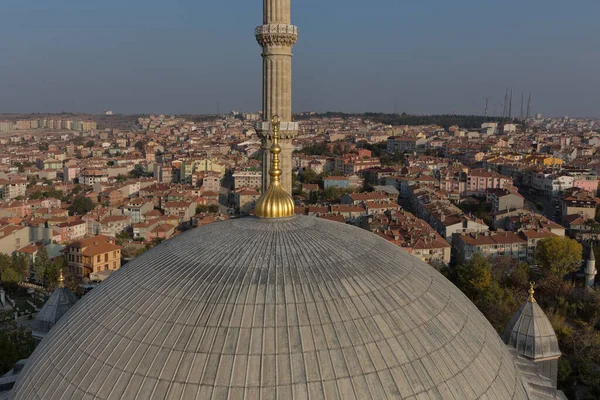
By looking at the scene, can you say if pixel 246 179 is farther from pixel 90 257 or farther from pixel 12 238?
pixel 90 257

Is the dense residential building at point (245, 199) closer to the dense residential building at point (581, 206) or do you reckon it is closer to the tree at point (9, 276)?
the tree at point (9, 276)

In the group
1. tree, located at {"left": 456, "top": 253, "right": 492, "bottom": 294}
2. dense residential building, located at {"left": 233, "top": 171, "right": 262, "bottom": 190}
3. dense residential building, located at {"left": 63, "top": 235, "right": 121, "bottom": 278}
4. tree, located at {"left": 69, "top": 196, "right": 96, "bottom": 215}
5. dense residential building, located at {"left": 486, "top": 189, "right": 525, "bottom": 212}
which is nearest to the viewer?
tree, located at {"left": 456, "top": 253, "right": 492, "bottom": 294}

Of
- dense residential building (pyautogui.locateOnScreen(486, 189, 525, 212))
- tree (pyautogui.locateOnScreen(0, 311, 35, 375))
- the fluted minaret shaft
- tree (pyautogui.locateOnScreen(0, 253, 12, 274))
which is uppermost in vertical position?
the fluted minaret shaft

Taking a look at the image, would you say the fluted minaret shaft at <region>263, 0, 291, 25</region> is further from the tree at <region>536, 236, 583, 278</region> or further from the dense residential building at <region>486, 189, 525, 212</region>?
the dense residential building at <region>486, 189, 525, 212</region>

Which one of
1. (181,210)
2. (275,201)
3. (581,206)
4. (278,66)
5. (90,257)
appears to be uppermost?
(278,66)

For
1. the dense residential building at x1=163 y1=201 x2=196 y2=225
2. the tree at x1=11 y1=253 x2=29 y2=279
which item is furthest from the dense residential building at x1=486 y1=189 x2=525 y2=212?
the tree at x1=11 y1=253 x2=29 y2=279

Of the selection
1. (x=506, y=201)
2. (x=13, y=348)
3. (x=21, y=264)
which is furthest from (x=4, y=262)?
(x=506, y=201)

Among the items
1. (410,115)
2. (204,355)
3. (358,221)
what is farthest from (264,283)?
(410,115)

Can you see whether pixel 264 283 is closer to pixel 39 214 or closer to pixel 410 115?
pixel 39 214

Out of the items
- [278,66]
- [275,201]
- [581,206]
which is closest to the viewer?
[275,201]
